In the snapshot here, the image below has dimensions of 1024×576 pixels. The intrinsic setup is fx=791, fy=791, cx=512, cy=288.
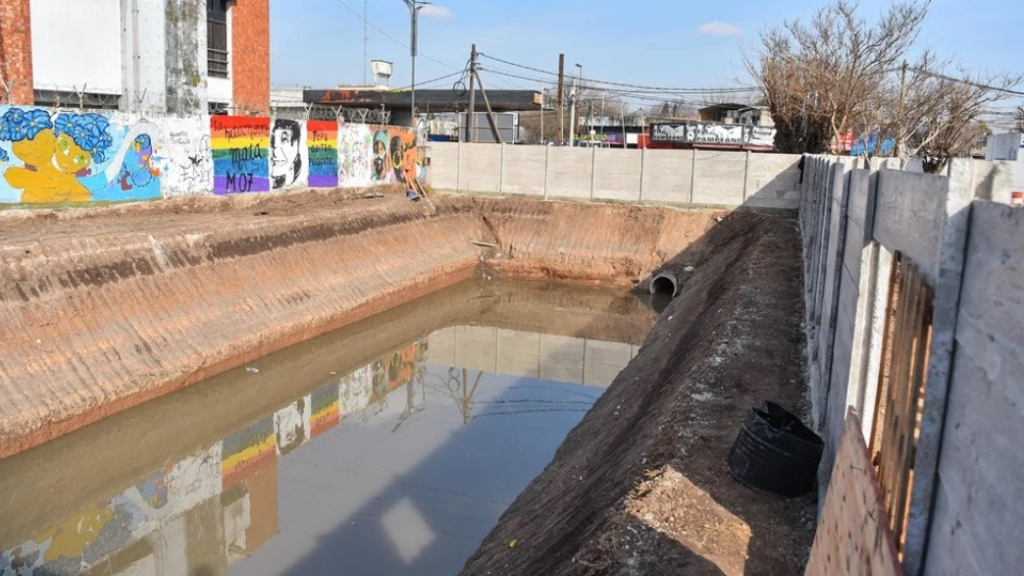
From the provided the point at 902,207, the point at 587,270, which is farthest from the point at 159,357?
the point at 587,270

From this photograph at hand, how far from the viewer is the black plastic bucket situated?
6.19 meters

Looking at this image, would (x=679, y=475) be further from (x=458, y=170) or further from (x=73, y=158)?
(x=458, y=170)

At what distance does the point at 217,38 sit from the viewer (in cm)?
2978

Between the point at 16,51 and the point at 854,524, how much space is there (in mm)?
24457

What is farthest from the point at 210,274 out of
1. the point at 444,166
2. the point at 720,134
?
the point at 720,134

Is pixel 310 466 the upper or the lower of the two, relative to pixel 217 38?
lower

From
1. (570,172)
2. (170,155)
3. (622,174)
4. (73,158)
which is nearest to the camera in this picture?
(73,158)

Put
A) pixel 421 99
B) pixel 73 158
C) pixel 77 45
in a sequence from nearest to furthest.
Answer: pixel 73 158 → pixel 77 45 → pixel 421 99

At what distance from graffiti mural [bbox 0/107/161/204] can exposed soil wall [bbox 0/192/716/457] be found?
0.48 m

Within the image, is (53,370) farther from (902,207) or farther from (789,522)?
(902,207)

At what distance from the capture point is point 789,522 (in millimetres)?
6004

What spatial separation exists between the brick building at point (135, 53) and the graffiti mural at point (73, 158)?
1.87m

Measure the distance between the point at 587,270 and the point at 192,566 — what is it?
20.6 meters

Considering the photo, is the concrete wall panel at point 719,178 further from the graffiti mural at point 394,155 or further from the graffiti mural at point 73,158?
the graffiti mural at point 73,158
